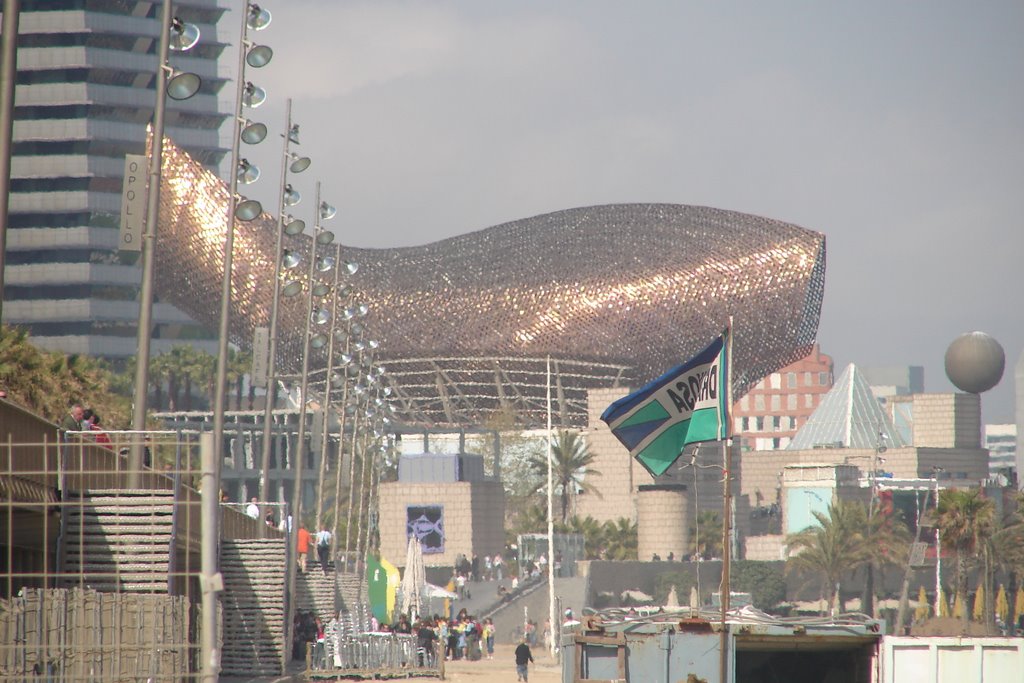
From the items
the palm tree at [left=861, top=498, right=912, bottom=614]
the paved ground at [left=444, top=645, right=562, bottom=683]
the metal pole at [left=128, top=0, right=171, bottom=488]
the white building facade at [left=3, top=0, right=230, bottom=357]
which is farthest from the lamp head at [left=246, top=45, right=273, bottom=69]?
the white building facade at [left=3, top=0, right=230, bottom=357]

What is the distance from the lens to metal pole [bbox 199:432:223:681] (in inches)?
389

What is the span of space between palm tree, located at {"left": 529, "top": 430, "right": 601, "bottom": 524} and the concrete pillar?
3729 millimetres

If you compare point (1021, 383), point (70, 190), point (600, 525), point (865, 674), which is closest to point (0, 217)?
point (865, 674)

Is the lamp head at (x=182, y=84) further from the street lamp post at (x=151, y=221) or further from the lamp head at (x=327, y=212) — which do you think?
the lamp head at (x=327, y=212)

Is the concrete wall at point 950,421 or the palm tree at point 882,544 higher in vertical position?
the concrete wall at point 950,421

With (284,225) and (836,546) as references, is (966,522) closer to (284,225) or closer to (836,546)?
(836,546)

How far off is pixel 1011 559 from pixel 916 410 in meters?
33.9

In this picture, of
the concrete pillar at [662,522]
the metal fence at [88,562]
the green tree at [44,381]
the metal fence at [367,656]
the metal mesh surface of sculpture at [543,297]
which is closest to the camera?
the metal fence at [88,562]

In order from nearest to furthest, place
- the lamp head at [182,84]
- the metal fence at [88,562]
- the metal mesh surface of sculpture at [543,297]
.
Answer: the metal fence at [88,562], the lamp head at [182,84], the metal mesh surface of sculpture at [543,297]

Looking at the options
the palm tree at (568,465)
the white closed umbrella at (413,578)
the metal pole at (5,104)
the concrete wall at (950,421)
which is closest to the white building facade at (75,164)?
the palm tree at (568,465)

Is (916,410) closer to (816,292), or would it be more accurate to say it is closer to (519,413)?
(816,292)

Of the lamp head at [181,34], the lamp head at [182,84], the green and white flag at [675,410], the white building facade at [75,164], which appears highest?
the white building facade at [75,164]

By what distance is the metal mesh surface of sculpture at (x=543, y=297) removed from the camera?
110 metres

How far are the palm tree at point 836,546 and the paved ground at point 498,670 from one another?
69.5ft
